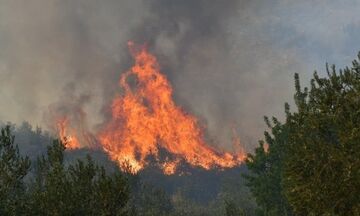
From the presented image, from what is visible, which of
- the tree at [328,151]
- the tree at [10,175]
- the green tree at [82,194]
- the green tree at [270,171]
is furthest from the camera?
the green tree at [270,171]

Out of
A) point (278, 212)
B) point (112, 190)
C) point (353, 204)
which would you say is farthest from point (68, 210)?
point (278, 212)

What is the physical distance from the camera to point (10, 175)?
41.5 m

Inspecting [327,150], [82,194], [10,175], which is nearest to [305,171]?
[327,150]

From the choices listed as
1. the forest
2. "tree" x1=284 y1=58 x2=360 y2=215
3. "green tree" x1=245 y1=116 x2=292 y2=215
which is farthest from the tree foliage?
"green tree" x1=245 y1=116 x2=292 y2=215

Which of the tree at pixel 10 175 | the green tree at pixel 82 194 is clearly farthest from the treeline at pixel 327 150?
the tree at pixel 10 175

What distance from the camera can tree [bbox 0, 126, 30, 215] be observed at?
39.1 meters

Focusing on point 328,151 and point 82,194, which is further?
point 82,194

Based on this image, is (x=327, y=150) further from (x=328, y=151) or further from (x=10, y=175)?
(x=10, y=175)

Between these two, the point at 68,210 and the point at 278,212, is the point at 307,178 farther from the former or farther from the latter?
the point at 278,212

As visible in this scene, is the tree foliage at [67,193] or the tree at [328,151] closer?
the tree at [328,151]

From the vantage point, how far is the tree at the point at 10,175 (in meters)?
39.1

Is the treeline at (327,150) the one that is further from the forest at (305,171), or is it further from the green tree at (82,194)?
the green tree at (82,194)

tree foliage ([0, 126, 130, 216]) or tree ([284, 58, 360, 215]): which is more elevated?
tree foliage ([0, 126, 130, 216])

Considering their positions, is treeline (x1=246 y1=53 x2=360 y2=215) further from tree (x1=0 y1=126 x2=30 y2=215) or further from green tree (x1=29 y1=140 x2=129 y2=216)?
tree (x1=0 y1=126 x2=30 y2=215)
